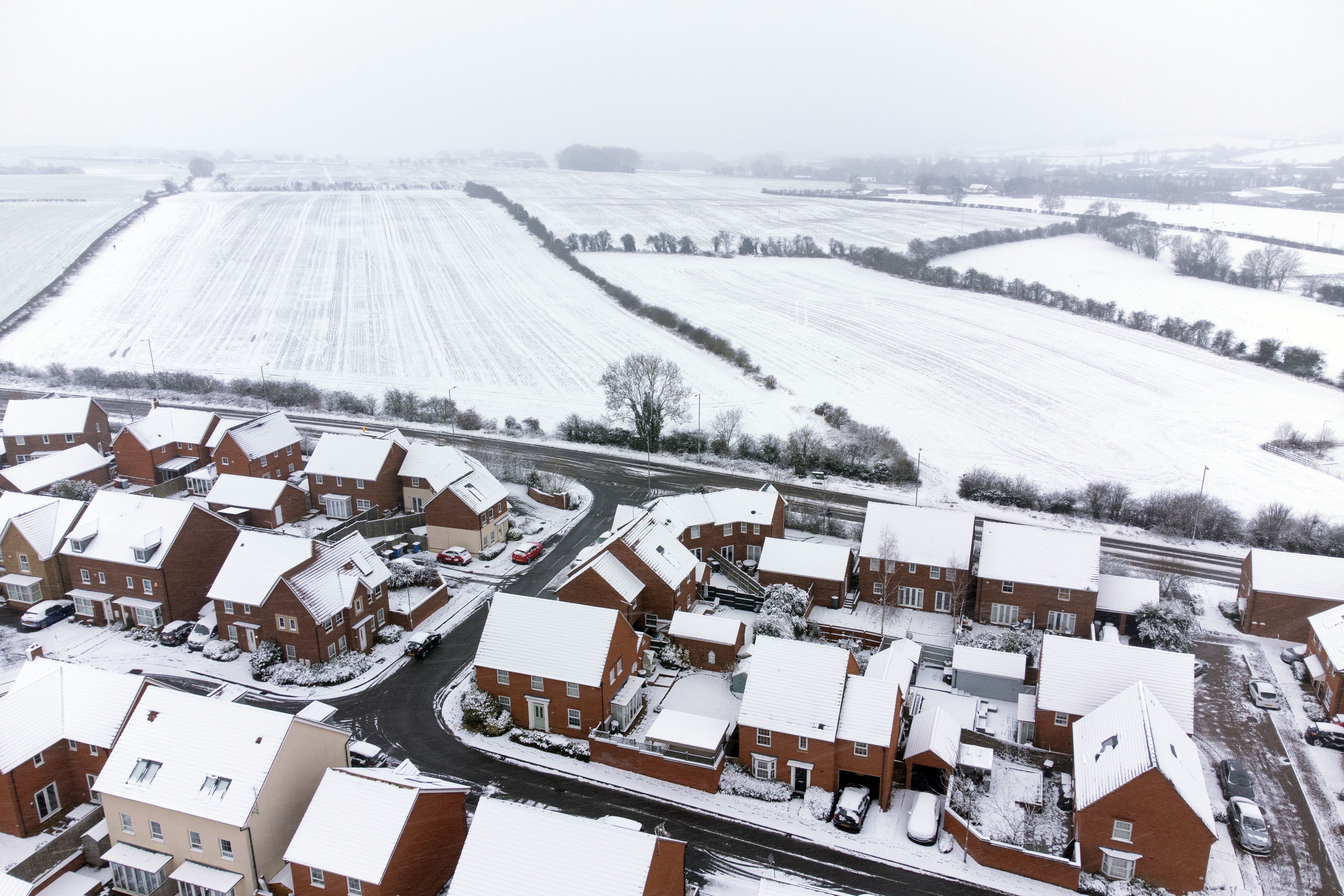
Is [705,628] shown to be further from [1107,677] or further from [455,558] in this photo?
[455,558]

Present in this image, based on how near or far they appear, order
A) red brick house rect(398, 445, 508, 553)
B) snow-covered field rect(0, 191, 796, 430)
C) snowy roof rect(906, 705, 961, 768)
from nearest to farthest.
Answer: snowy roof rect(906, 705, 961, 768)
red brick house rect(398, 445, 508, 553)
snow-covered field rect(0, 191, 796, 430)

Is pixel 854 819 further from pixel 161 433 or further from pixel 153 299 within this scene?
pixel 153 299

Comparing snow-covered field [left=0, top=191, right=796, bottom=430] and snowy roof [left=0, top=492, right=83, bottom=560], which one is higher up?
snow-covered field [left=0, top=191, right=796, bottom=430]

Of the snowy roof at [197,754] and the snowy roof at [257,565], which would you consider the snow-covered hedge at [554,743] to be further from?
the snowy roof at [257,565]

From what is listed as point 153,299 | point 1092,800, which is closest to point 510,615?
point 1092,800

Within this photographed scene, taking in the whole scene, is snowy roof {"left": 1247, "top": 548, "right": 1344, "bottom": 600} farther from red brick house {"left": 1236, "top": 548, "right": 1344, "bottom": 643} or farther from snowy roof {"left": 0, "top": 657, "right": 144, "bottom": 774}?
snowy roof {"left": 0, "top": 657, "right": 144, "bottom": 774}

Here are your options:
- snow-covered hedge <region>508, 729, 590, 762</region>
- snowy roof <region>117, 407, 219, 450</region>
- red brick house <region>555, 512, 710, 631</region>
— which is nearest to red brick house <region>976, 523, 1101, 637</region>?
red brick house <region>555, 512, 710, 631</region>

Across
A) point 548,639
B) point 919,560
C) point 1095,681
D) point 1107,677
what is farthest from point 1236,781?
point 548,639

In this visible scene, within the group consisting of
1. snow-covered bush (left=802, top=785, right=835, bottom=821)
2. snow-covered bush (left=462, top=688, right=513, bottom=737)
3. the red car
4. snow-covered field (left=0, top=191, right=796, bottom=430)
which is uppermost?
snow-covered field (left=0, top=191, right=796, bottom=430)
